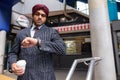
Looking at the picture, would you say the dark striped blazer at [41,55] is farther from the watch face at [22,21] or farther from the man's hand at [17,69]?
the watch face at [22,21]

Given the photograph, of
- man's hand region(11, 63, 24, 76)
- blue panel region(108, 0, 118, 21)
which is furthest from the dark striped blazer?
Result: blue panel region(108, 0, 118, 21)

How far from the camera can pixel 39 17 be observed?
4.87ft

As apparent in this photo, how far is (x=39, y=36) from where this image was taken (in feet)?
4.90

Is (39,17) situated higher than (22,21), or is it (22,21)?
(22,21)

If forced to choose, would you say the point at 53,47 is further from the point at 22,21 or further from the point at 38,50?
the point at 22,21

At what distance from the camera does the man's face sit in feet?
4.88

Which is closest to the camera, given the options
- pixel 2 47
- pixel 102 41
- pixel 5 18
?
pixel 102 41

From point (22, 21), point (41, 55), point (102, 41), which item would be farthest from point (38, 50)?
point (22, 21)

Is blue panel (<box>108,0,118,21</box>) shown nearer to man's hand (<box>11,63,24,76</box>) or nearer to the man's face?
the man's face

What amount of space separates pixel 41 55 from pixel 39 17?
292mm

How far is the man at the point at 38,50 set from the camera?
54.1 inches

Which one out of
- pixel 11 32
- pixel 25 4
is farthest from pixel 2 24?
pixel 25 4

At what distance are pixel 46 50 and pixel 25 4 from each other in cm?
701

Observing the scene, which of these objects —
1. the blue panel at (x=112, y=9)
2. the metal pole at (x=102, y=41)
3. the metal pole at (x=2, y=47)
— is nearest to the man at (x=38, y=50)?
the metal pole at (x=102, y=41)
